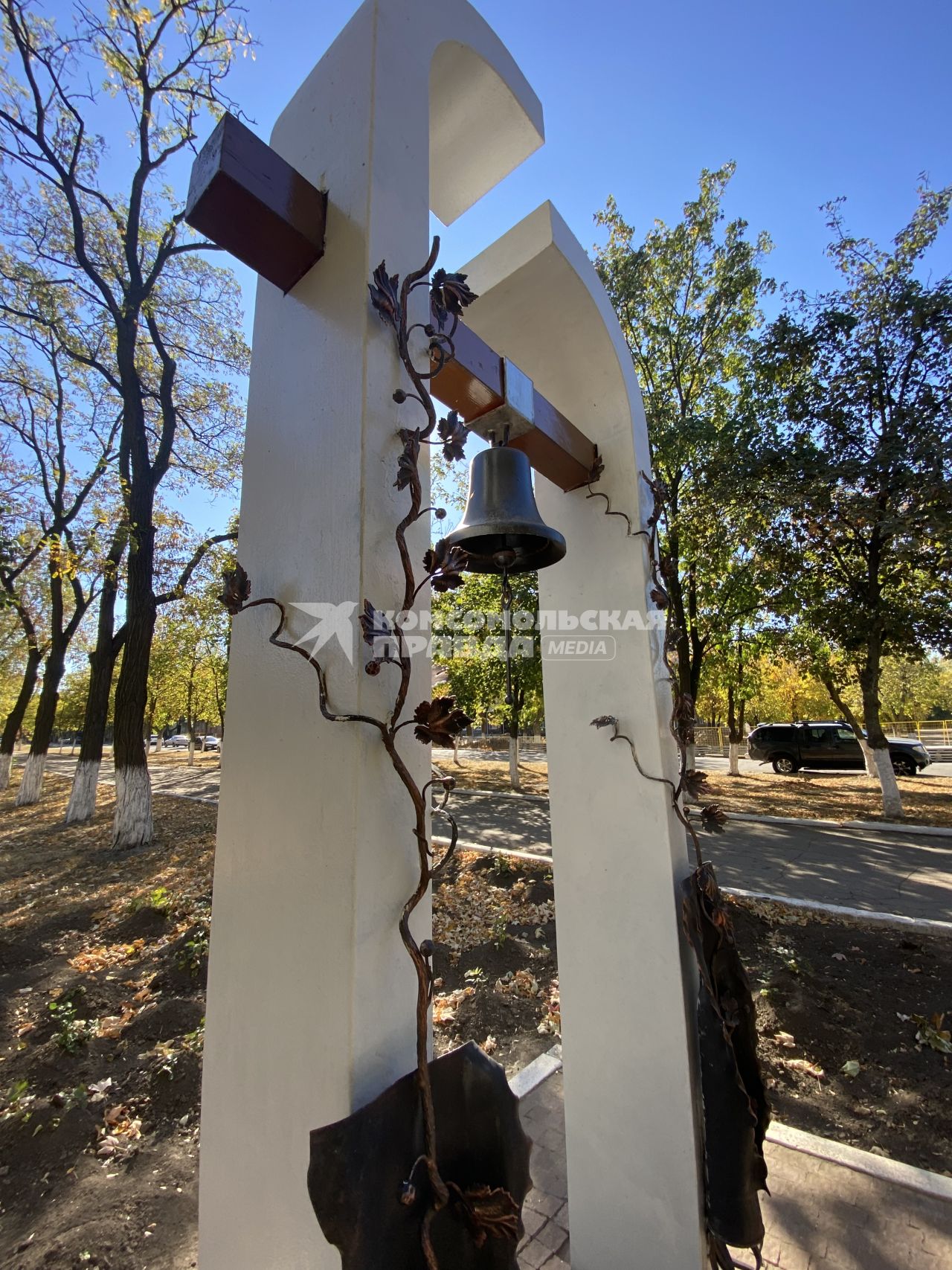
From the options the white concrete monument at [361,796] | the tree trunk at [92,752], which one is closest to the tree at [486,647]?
the tree trunk at [92,752]

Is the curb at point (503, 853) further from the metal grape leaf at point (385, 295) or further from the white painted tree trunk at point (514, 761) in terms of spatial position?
the white painted tree trunk at point (514, 761)

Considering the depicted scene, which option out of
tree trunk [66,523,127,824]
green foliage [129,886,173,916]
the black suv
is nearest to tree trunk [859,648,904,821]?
the black suv

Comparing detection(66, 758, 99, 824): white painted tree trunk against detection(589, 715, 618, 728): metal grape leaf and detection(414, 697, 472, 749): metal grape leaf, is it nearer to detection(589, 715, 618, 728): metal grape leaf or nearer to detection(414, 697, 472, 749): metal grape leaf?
detection(589, 715, 618, 728): metal grape leaf

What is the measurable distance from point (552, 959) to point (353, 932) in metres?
3.99

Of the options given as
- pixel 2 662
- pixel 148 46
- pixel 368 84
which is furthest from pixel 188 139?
pixel 2 662

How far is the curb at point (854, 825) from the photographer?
772 centimetres

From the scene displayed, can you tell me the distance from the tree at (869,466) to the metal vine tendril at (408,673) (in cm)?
865

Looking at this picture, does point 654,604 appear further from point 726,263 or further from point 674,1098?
point 726,263

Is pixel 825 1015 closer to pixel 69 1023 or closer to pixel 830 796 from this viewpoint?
pixel 69 1023

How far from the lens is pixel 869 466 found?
7.88 meters

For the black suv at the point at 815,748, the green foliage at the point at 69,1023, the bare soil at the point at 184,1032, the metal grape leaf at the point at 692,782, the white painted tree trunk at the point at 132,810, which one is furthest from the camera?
the black suv at the point at 815,748

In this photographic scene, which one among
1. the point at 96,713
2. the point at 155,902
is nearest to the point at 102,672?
the point at 96,713

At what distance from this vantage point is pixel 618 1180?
1.62 m

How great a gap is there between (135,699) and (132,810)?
151 centimetres
